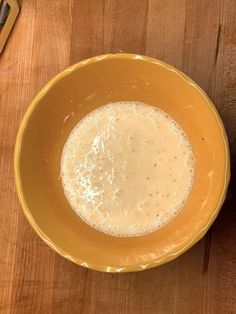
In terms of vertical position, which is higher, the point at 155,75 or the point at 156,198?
the point at 155,75

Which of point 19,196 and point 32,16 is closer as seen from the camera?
point 19,196

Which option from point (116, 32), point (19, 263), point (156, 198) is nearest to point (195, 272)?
point (156, 198)

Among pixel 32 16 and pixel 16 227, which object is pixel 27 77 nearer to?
pixel 32 16
